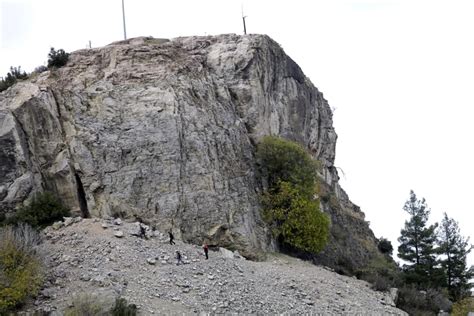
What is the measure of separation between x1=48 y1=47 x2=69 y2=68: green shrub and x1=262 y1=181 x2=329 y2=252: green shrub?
52.6ft

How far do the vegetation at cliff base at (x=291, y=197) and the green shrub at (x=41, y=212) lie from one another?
39.5 feet

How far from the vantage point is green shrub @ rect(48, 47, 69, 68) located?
36062 millimetres

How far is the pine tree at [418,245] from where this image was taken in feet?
120

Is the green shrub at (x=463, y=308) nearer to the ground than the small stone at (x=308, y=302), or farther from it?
nearer to the ground

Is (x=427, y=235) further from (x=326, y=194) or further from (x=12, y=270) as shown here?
(x=12, y=270)

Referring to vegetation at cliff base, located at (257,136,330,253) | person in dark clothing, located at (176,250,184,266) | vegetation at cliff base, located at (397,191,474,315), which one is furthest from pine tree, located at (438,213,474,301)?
person in dark clothing, located at (176,250,184,266)

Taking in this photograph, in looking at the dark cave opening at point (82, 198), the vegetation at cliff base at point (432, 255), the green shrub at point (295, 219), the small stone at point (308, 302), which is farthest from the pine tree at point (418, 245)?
the dark cave opening at point (82, 198)

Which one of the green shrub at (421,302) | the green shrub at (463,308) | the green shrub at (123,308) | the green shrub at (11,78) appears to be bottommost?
the green shrub at (463,308)

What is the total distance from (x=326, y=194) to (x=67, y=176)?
70.8 feet

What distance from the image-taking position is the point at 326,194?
43.5m

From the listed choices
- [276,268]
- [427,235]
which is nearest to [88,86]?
[276,268]

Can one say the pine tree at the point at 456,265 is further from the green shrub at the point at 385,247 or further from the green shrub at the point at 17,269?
the green shrub at the point at 17,269

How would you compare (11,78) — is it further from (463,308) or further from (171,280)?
(463,308)

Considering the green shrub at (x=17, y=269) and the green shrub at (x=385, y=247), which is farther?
the green shrub at (x=385, y=247)
